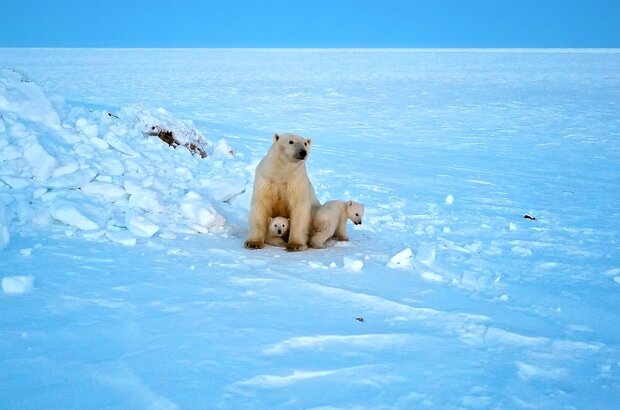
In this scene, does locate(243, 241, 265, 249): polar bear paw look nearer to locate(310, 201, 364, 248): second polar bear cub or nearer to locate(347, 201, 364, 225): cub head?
locate(310, 201, 364, 248): second polar bear cub

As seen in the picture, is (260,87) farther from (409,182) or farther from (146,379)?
(146,379)

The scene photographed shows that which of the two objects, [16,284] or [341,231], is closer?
[16,284]

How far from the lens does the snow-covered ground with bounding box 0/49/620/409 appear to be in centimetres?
243

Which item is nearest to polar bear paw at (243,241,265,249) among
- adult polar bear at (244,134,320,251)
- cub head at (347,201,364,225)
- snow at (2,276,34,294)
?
adult polar bear at (244,134,320,251)

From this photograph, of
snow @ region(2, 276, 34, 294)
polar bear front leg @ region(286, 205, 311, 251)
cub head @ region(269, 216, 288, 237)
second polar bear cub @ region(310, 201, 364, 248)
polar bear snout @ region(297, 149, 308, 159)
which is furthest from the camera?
second polar bear cub @ region(310, 201, 364, 248)

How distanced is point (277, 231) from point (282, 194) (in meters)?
0.36

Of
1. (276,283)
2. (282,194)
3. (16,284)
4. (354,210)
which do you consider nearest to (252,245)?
(282,194)

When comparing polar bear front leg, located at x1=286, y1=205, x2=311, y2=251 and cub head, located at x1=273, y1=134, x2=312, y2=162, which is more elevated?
cub head, located at x1=273, y1=134, x2=312, y2=162

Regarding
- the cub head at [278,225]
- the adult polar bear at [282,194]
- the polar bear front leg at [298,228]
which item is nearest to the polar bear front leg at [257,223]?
the adult polar bear at [282,194]

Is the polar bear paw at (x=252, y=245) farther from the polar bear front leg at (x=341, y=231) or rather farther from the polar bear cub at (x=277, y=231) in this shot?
the polar bear front leg at (x=341, y=231)

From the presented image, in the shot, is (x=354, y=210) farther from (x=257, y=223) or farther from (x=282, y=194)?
(x=257, y=223)

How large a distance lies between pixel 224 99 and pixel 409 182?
1458 centimetres

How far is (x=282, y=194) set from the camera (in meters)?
4.82

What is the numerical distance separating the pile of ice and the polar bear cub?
523 millimetres
